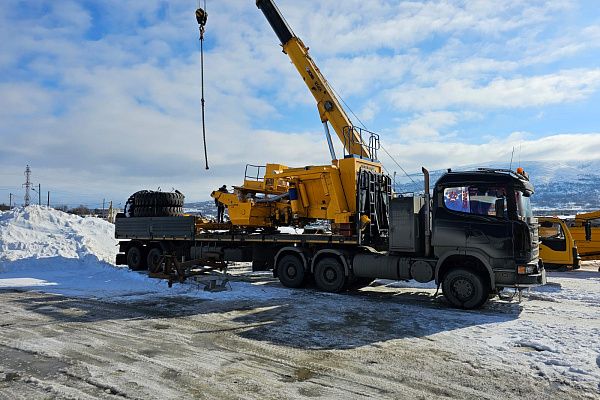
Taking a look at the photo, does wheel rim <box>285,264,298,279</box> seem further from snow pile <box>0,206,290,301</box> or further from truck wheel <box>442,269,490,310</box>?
truck wheel <box>442,269,490,310</box>

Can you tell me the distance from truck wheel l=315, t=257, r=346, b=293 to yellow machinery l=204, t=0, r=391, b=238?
0.94 m

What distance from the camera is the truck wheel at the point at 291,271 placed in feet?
42.3

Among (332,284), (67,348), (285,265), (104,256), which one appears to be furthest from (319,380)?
(104,256)

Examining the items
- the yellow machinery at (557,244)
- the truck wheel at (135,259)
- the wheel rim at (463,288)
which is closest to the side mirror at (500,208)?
the wheel rim at (463,288)

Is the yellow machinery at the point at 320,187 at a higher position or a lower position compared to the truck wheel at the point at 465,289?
higher

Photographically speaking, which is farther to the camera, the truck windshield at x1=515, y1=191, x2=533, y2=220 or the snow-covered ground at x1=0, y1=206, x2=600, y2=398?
the truck windshield at x1=515, y1=191, x2=533, y2=220

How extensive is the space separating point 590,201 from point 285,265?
199313mm

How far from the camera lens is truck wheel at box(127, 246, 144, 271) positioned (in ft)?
58.5

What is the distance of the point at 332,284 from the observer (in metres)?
12.3

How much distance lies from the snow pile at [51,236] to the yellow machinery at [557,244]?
1711 centimetres

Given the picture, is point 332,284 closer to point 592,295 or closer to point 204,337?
point 204,337

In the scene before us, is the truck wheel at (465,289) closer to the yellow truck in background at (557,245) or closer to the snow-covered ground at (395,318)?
the snow-covered ground at (395,318)

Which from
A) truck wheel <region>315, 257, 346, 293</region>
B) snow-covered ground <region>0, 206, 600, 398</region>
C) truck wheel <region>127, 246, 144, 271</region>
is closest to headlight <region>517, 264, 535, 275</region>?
snow-covered ground <region>0, 206, 600, 398</region>

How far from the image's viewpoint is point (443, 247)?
33.6 feet
